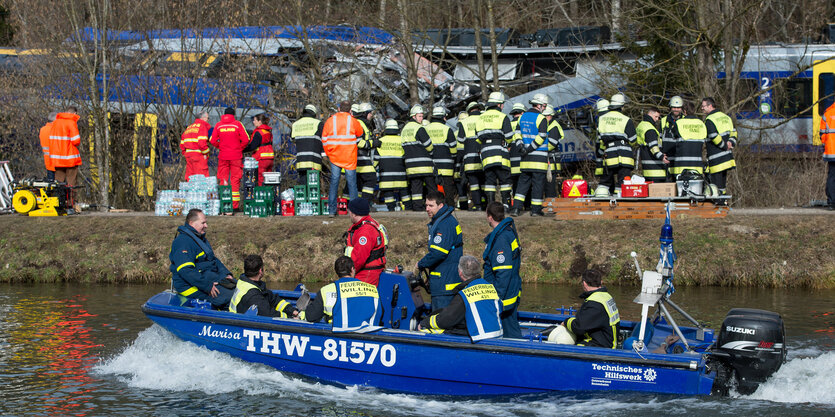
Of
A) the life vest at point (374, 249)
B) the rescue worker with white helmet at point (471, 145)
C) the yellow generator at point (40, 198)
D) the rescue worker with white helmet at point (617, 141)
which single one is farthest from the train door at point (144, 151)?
the life vest at point (374, 249)

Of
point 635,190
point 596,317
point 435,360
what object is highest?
point 635,190

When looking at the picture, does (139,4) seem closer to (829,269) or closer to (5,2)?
(5,2)

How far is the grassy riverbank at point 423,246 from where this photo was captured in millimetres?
13992

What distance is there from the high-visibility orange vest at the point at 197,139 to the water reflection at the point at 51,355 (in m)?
4.47

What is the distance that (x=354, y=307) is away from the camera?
8.56 m

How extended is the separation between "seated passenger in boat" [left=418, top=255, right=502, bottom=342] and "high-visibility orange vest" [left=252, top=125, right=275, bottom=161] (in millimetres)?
9916

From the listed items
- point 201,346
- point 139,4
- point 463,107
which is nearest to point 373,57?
point 463,107

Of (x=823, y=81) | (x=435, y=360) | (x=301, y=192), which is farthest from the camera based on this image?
(x=823, y=81)

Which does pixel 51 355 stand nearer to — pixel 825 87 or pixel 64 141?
pixel 64 141

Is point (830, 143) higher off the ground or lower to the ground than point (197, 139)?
lower

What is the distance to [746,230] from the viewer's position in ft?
47.5

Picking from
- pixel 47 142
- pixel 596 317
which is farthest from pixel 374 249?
pixel 47 142

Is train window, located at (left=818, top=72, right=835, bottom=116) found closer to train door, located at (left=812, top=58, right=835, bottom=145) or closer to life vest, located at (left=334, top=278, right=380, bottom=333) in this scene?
train door, located at (left=812, top=58, right=835, bottom=145)

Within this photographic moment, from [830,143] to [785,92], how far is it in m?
3.96
